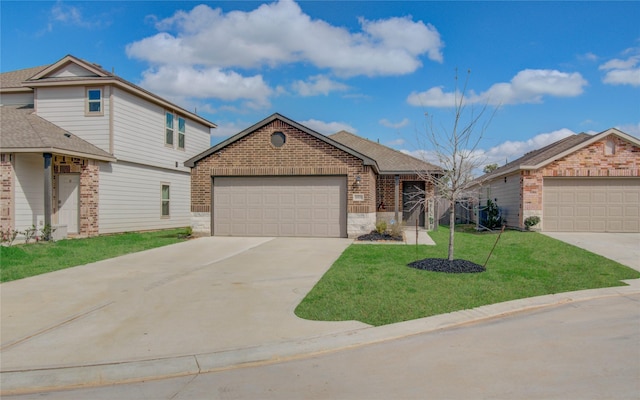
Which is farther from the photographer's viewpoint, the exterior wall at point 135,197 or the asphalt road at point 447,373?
the exterior wall at point 135,197

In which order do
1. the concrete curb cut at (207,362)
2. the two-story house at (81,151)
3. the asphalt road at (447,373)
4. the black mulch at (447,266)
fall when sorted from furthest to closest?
1. the two-story house at (81,151)
2. the black mulch at (447,266)
3. the concrete curb cut at (207,362)
4. the asphalt road at (447,373)

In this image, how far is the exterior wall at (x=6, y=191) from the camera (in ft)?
51.0

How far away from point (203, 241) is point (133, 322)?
9.74m

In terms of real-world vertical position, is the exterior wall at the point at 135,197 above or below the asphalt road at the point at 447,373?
above

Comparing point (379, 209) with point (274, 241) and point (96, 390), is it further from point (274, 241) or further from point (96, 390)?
point (96, 390)

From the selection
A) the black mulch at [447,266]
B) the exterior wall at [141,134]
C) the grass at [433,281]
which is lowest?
the grass at [433,281]

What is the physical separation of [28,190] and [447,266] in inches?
605

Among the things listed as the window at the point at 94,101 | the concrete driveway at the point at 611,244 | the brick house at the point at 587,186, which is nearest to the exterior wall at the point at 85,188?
the window at the point at 94,101

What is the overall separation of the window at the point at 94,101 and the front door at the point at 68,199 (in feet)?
9.57

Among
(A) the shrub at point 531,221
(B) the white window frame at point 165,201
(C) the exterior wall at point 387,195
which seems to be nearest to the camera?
(A) the shrub at point 531,221

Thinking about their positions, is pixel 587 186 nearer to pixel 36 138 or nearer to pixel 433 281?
pixel 433 281

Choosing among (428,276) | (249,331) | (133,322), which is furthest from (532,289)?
(133,322)

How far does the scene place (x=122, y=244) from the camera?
1489 centimetres

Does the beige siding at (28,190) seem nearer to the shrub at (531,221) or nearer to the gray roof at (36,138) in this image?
the gray roof at (36,138)
